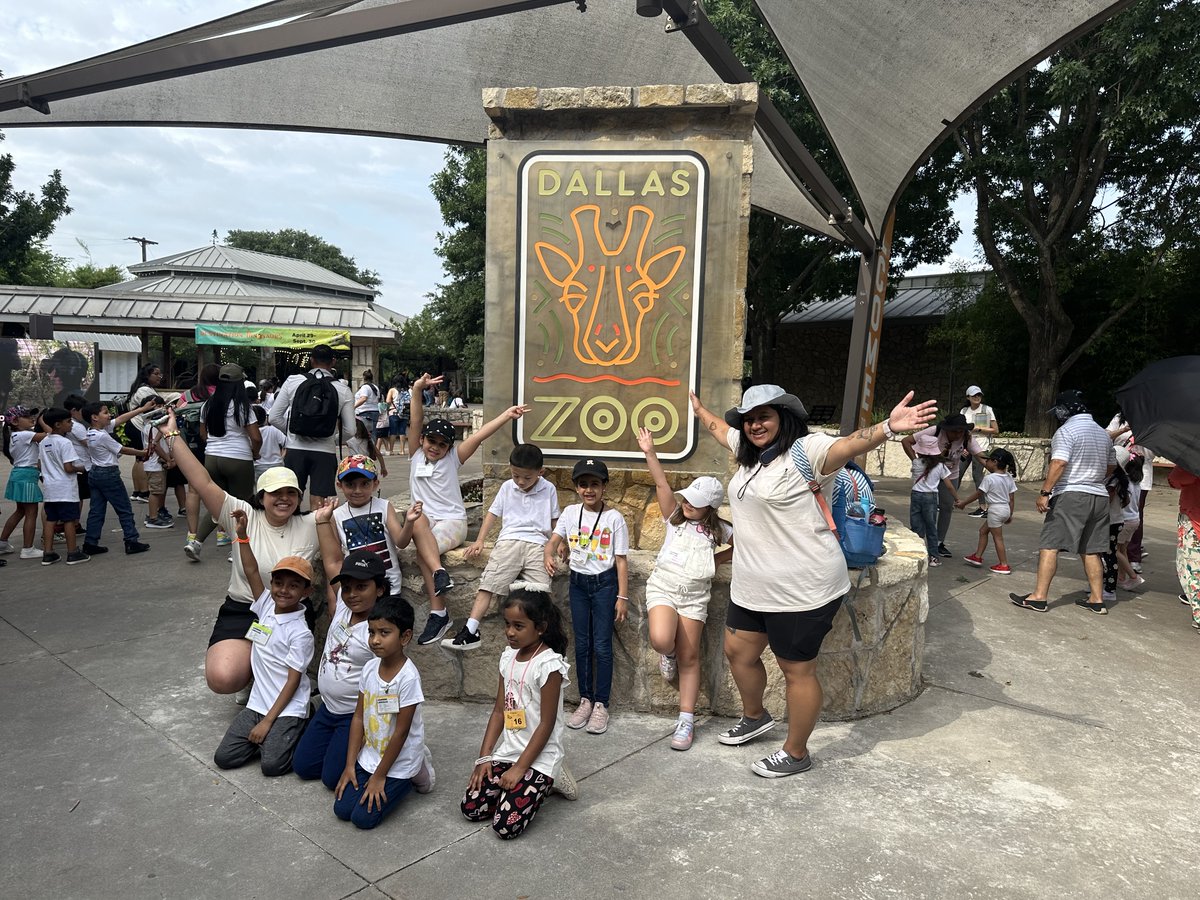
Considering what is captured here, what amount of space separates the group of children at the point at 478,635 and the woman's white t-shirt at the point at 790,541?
1.70 feet

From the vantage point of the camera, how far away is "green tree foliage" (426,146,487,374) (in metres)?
23.0

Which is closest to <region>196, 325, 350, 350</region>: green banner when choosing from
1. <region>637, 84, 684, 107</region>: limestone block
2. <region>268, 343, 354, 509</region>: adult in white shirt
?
<region>268, 343, 354, 509</region>: adult in white shirt

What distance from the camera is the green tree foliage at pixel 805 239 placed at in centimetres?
1347

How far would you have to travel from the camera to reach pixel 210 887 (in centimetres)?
257

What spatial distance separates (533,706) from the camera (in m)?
3.06

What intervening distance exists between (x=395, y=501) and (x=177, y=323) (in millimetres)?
18763

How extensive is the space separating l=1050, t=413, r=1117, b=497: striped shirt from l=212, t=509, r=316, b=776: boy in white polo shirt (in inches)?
211

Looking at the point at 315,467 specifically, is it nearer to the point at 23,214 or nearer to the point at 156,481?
the point at 156,481

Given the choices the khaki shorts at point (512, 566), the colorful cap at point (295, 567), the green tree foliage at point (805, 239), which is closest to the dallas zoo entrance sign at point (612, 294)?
the khaki shorts at point (512, 566)

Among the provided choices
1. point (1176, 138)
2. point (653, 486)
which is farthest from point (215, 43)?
point (1176, 138)

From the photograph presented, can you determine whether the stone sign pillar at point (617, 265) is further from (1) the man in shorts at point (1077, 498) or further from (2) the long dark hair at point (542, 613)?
(1) the man in shorts at point (1077, 498)

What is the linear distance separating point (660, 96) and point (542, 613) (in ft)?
9.98

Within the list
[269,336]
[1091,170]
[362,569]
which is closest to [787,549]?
[362,569]

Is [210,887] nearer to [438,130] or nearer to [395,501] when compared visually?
[395,501]
